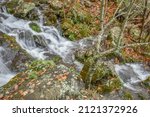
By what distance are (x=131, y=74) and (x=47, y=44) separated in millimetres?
3888

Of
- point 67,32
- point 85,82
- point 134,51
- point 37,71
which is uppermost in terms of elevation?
point 37,71

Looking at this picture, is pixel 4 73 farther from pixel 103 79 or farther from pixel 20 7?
pixel 20 7

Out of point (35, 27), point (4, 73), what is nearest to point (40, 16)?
point (35, 27)

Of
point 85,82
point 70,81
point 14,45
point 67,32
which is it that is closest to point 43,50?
point 14,45

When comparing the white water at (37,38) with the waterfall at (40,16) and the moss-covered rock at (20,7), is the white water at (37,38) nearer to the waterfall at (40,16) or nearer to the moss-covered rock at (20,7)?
the waterfall at (40,16)

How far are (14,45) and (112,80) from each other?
433cm

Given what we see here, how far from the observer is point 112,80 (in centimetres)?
1052

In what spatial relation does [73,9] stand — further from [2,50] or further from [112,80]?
[112,80]

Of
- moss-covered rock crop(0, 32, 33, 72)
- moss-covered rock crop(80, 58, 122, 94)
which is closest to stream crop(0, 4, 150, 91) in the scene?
moss-covered rock crop(0, 32, 33, 72)

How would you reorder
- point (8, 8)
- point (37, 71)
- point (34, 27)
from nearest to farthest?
point (37, 71), point (34, 27), point (8, 8)

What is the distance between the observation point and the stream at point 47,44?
43.3 feet

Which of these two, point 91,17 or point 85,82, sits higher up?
point 85,82

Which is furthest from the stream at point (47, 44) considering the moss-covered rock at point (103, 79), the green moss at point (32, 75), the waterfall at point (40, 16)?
the green moss at point (32, 75)

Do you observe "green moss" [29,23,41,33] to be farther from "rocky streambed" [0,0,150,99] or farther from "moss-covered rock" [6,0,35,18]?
"moss-covered rock" [6,0,35,18]
